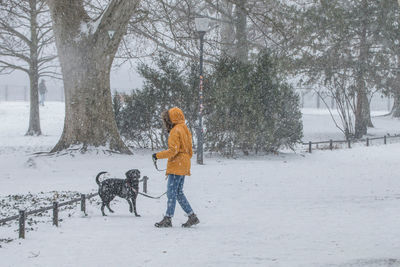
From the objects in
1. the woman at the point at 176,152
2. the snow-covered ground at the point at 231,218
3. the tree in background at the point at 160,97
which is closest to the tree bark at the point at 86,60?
the snow-covered ground at the point at 231,218

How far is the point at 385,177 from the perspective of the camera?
45.7 ft

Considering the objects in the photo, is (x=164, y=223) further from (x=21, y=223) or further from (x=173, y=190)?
(x=21, y=223)

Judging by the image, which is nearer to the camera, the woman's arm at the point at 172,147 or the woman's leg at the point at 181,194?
the woman's arm at the point at 172,147

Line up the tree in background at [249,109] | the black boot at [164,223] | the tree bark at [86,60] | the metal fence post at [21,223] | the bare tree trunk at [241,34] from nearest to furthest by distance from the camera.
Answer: the metal fence post at [21,223] → the black boot at [164,223] → the tree bark at [86,60] → the tree in background at [249,109] → the bare tree trunk at [241,34]

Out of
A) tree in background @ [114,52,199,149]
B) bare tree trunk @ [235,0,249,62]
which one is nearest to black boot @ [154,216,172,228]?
tree in background @ [114,52,199,149]

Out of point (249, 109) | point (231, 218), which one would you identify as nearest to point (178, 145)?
point (231, 218)

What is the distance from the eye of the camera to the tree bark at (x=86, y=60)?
52.0ft

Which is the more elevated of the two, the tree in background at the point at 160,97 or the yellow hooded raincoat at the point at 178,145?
the tree in background at the point at 160,97

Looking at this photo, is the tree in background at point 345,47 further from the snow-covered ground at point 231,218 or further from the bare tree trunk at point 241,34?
the snow-covered ground at point 231,218

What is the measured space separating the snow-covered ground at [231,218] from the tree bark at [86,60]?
3.25 ft

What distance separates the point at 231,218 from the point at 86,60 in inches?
357

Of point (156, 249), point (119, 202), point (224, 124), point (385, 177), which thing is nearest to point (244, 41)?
point (224, 124)

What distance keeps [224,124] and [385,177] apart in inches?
229

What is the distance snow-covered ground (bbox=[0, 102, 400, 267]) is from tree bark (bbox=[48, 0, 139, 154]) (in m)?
0.99
